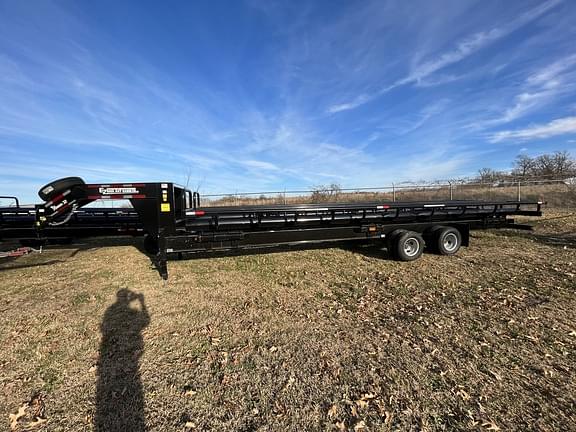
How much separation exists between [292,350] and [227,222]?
313cm

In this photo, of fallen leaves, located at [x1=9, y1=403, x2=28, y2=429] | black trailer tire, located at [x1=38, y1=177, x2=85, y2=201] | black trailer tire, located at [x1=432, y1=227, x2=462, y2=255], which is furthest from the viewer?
black trailer tire, located at [x1=432, y1=227, x2=462, y2=255]

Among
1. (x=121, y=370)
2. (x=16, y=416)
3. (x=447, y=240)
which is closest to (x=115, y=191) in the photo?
(x=121, y=370)

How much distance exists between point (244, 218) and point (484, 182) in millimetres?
21331

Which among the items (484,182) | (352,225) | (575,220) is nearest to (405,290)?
(352,225)

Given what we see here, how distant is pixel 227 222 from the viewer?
5734mm

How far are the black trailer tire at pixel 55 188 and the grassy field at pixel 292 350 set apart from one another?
1645mm

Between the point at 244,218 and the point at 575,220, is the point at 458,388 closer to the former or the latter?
the point at 244,218

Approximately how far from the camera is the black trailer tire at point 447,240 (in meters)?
6.96

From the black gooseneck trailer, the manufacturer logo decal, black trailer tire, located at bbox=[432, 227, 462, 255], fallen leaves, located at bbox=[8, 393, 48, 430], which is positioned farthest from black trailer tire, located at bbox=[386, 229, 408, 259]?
fallen leaves, located at bbox=[8, 393, 48, 430]

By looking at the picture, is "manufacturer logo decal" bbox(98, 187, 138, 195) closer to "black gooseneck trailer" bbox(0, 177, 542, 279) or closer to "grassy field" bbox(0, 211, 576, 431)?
"black gooseneck trailer" bbox(0, 177, 542, 279)

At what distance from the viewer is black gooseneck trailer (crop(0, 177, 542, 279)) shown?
5.17m

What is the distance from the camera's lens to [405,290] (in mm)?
4945

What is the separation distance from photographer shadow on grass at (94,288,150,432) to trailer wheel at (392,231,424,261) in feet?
16.9

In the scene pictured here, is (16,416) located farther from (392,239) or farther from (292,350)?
(392,239)
